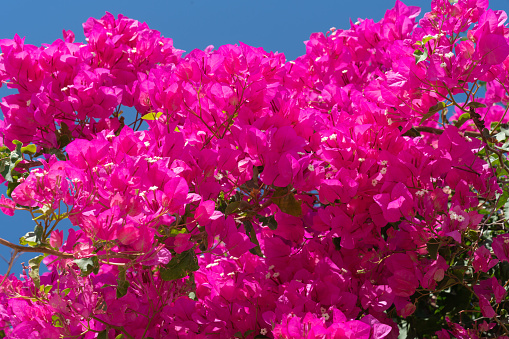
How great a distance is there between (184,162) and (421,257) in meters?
1.05

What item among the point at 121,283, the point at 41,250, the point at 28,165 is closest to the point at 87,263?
the point at 41,250

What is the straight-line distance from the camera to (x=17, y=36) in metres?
2.16

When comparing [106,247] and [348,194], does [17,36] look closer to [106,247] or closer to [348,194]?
[106,247]

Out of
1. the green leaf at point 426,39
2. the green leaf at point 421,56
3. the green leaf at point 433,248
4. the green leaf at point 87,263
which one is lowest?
the green leaf at point 433,248

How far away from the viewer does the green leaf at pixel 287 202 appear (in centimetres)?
180

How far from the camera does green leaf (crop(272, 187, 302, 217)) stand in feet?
5.91

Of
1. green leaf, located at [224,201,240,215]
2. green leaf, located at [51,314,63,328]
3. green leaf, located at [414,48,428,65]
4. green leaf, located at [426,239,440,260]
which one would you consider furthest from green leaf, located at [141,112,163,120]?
green leaf, located at [426,239,440,260]

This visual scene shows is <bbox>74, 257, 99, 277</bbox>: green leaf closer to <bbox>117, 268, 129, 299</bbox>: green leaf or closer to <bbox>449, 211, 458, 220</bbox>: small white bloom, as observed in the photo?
<bbox>117, 268, 129, 299</bbox>: green leaf

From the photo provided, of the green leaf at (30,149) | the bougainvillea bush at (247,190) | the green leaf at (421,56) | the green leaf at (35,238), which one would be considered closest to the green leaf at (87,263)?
the bougainvillea bush at (247,190)

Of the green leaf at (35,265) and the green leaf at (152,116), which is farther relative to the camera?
the green leaf at (152,116)

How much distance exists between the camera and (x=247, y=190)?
1845 millimetres

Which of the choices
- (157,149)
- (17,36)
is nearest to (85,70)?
(17,36)

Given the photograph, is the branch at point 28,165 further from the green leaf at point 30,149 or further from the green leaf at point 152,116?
the green leaf at point 152,116

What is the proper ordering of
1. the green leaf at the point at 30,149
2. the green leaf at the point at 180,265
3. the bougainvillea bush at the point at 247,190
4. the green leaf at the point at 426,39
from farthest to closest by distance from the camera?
the green leaf at the point at 30,149, the green leaf at the point at 426,39, the green leaf at the point at 180,265, the bougainvillea bush at the point at 247,190
